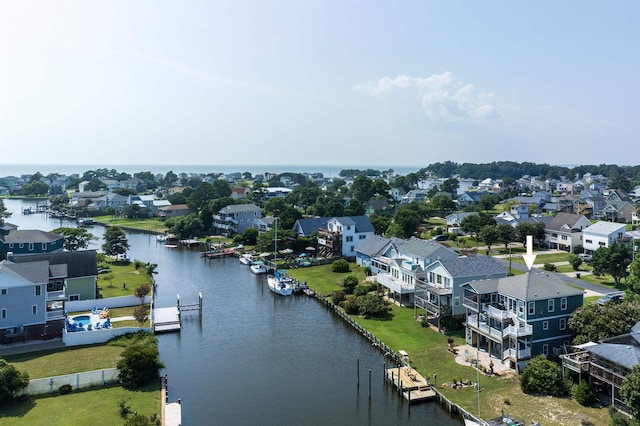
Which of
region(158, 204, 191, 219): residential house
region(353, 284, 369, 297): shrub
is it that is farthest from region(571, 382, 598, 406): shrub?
region(158, 204, 191, 219): residential house

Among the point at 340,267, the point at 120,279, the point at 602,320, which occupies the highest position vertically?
the point at 602,320

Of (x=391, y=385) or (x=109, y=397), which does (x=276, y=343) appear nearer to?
(x=391, y=385)

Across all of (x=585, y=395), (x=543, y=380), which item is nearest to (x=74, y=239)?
(x=543, y=380)

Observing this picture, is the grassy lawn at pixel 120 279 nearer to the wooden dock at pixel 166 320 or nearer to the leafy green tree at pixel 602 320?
the wooden dock at pixel 166 320

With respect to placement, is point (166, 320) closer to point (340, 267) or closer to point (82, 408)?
point (82, 408)

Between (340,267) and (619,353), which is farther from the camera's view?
(340,267)

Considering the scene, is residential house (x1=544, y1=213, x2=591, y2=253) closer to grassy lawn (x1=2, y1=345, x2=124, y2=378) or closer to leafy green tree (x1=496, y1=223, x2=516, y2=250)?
leafy green tree (x1=496, y1=223, x2=516, y2=250)
